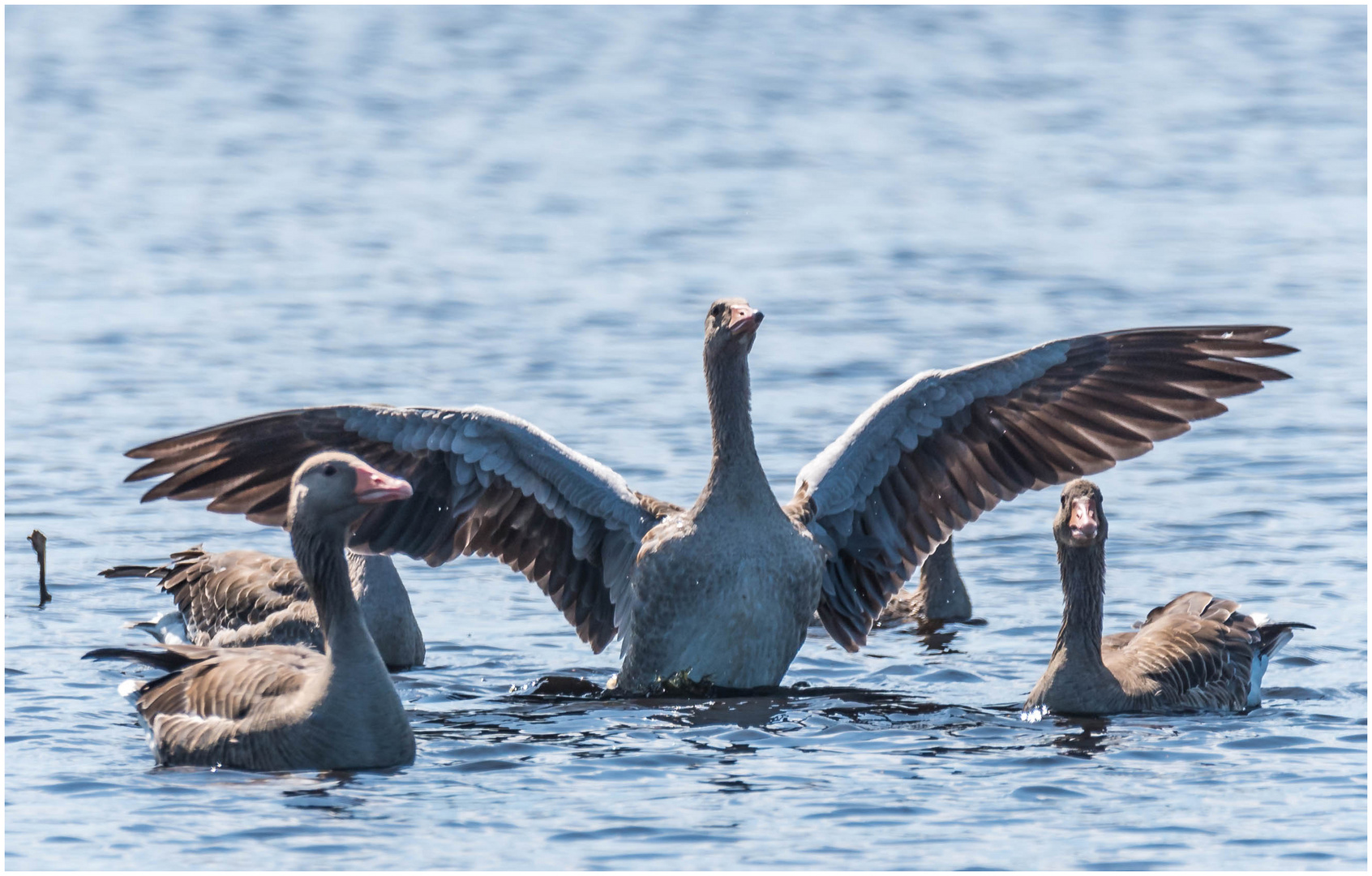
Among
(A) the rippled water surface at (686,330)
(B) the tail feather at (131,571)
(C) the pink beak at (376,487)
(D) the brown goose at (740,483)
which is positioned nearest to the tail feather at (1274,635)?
(A) the rippled water surface at (686,330)

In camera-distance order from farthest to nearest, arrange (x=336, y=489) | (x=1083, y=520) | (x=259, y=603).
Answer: (x=259, y=603) < (x=1083, y=520) < (x=336, y=489)

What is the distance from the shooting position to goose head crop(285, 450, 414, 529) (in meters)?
10.2

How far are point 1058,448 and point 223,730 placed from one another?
207 inches

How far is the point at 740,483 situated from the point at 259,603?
3.48m

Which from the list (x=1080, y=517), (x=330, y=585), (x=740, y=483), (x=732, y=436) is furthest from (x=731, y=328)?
(x=330, y=585)

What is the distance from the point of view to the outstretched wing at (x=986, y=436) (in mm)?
12125

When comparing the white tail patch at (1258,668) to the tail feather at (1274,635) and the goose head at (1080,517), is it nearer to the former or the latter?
the tail feather at (1274,635)

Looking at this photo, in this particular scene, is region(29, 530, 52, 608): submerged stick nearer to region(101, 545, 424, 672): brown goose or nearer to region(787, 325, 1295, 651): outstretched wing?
region(101, 545, 424, 672): brown goose

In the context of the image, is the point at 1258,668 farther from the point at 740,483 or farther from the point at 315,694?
the point at 315,694

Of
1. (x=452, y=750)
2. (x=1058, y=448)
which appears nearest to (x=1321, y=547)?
(x=1058, y=448)

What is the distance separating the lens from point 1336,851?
29.3 ft

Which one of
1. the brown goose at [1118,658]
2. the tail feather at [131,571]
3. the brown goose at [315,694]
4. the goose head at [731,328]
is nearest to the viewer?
the brown goose at [315,694]

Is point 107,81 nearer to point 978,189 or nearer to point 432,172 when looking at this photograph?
point 432,172

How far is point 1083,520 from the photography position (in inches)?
453
